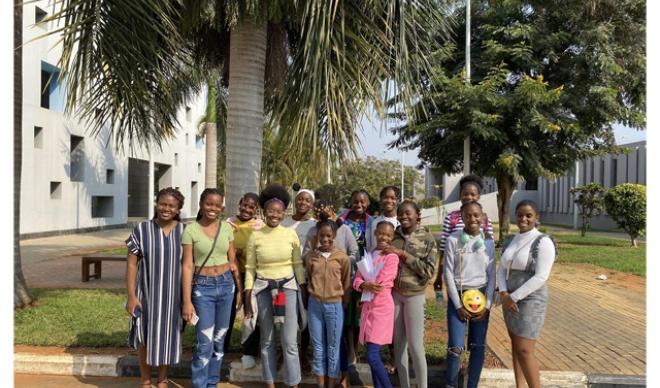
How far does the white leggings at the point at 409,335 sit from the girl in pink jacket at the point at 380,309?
7 cm

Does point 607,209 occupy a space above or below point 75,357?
above

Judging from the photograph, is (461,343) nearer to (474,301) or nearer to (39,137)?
(474,301)

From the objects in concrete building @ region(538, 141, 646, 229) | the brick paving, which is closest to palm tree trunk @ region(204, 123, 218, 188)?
the brick paving

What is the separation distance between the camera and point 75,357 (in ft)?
15.3

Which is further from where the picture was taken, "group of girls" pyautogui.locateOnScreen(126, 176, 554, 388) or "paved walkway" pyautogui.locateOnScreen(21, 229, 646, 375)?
"paved walkway" pyautogui.locateOnScreen(21, 229, 646, 375)

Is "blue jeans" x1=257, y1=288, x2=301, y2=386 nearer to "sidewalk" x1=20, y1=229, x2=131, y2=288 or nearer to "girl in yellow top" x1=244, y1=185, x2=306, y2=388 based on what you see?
"girl in yellow top" x1=244, y1=185, x2=306, y2=388

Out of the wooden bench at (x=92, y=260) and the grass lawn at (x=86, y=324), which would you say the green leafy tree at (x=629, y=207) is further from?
the wooden bench at (x=92, y=260)

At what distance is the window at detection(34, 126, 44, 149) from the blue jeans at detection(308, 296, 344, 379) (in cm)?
1863

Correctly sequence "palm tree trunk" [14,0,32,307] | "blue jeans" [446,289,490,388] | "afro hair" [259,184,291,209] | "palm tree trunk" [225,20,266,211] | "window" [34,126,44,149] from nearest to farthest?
"blue jeans" [446,289,490,388]
"afro hair" [259,184,291,209]
"palm tree trunk" [225,20,266,211]
"palm tree trunk" [14,0,32,307]
"window" [34,126,44,149]

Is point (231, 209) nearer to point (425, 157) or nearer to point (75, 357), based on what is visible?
point (75, 357)

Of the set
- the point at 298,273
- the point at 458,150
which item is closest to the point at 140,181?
the point at 458,150

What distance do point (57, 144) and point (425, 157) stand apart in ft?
47.9

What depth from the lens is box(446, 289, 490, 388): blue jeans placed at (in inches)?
151

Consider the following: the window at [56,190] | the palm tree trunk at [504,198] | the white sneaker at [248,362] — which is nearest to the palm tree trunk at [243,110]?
the white sneaker at [248,362]
